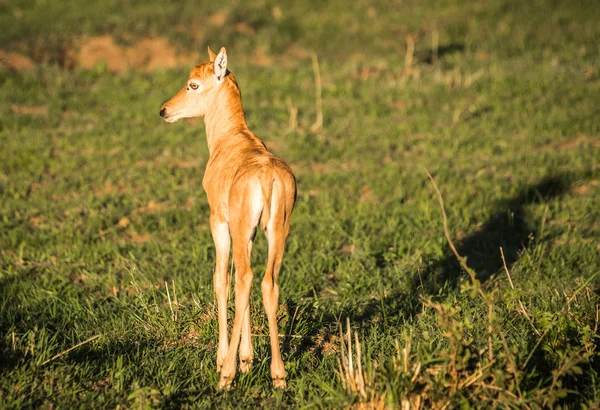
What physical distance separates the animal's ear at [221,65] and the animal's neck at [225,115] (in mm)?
78

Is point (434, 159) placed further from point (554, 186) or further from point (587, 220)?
point (587, 220)

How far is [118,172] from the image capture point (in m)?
10.1

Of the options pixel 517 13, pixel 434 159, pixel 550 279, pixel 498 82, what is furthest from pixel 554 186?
pixel 517 13

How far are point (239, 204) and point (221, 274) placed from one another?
0.73 meters

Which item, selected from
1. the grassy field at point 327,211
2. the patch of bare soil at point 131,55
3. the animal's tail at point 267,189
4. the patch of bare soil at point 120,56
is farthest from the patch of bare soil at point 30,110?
the animal's tail at point 267,189

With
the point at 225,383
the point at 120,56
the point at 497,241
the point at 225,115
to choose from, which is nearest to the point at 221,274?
the point at 225,383

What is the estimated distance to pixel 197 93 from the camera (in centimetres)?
608

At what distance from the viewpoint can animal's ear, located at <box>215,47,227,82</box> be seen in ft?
18.8

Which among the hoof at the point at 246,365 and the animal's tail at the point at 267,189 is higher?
the animal's tail at the point at 267,189

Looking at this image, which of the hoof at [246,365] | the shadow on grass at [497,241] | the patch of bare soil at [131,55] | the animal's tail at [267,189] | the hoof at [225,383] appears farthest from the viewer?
the patch of bare soil at [131,55]

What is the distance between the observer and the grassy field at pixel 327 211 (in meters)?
4.86

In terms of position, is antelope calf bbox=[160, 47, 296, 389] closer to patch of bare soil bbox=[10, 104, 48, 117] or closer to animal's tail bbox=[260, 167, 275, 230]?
animal's tail bbox=[260, 167, 275, 230]

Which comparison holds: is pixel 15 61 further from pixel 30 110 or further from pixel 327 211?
pixel 327 211

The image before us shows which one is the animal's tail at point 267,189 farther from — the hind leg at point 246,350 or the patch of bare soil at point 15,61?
the patch of bare soil at point 15,61
